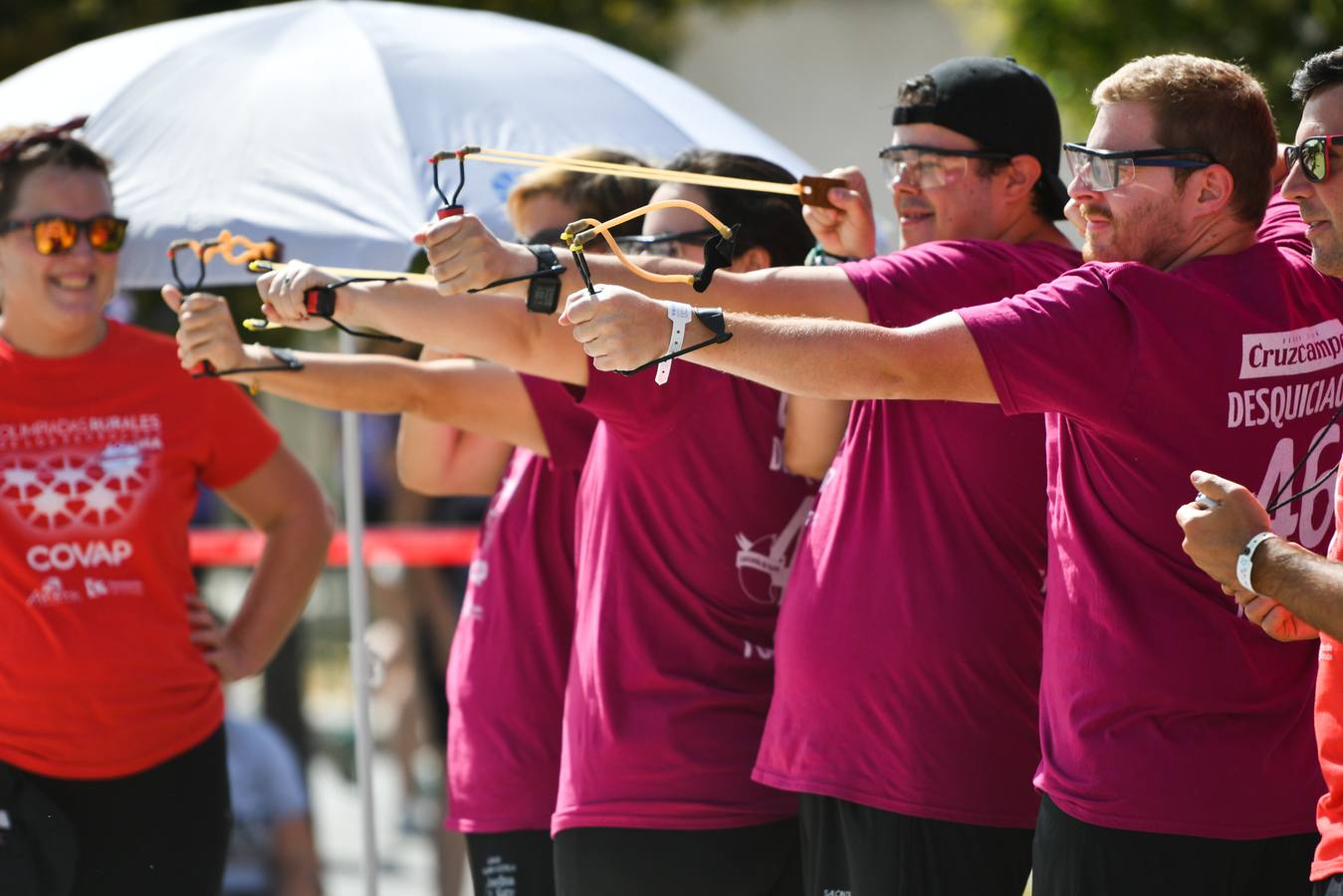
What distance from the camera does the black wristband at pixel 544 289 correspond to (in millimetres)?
2920

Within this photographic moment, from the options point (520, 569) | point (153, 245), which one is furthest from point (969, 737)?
point (153, 245)

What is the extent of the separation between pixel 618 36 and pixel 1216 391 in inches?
313

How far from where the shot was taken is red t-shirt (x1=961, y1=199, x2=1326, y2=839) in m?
2.60

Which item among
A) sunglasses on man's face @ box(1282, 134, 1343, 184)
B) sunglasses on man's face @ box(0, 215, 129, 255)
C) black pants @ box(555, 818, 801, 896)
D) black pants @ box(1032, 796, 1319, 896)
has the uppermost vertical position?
sunglasses on man's face @ box(1282, 134, 1343, 184)

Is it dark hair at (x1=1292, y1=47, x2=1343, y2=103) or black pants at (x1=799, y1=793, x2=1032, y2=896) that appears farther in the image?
black pants at (x1=799, y1=793, x2=1032, y2=896)

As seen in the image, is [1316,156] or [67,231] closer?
[1316,156]

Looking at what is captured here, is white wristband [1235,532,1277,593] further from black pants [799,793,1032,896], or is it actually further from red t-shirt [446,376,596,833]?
red t-shirt [446,376,596,833]

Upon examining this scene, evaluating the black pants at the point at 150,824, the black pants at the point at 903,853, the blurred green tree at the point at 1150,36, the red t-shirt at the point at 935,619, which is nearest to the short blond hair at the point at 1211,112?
the red t-shirt at the point at 935,619

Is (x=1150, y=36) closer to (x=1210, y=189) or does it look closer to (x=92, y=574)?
(x=1210, y=189)

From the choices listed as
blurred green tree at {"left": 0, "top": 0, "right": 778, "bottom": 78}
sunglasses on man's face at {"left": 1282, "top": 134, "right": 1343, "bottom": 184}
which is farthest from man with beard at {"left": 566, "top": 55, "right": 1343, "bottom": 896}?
blurred green tree at {"left": 0, "top": 0, "right": 778, "bottom": 78}

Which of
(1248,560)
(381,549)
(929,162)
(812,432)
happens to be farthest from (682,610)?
(381,549)

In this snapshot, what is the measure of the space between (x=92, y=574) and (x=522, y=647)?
1.05 meters

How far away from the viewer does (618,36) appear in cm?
1013

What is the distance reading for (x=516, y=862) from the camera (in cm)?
394
